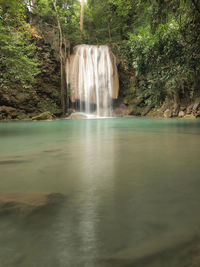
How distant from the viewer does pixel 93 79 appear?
1916 cm

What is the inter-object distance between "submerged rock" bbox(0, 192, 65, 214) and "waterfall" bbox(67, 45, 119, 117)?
679 inches

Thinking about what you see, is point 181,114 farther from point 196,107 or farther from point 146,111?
point 146,111

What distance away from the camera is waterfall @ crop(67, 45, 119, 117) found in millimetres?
18906

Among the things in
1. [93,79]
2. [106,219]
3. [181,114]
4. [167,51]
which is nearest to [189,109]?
[181,114]

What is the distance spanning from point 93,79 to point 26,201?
18.5m

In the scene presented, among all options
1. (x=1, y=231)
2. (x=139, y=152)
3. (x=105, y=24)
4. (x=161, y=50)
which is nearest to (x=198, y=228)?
(x=1, y=231)

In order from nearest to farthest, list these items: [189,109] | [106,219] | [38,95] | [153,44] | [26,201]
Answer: [106,219] → [26,201] → [153,44] → [189,109] → [38,95]

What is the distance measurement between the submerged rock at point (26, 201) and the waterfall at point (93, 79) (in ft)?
56.6

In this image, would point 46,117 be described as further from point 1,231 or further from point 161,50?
point 1,231

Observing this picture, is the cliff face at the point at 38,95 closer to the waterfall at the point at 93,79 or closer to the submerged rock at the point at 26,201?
the waterfall at the point at 93,79

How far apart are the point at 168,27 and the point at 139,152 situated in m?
6.65

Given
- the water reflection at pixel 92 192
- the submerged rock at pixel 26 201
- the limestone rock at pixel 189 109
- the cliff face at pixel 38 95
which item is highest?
the cliff face at pixel 38 95

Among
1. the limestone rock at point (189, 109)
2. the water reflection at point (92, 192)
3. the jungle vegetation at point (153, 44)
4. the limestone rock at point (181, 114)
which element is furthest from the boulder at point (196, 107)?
the water reflection at point (92, 192)

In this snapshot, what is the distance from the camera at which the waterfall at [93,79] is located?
62.0 ft
